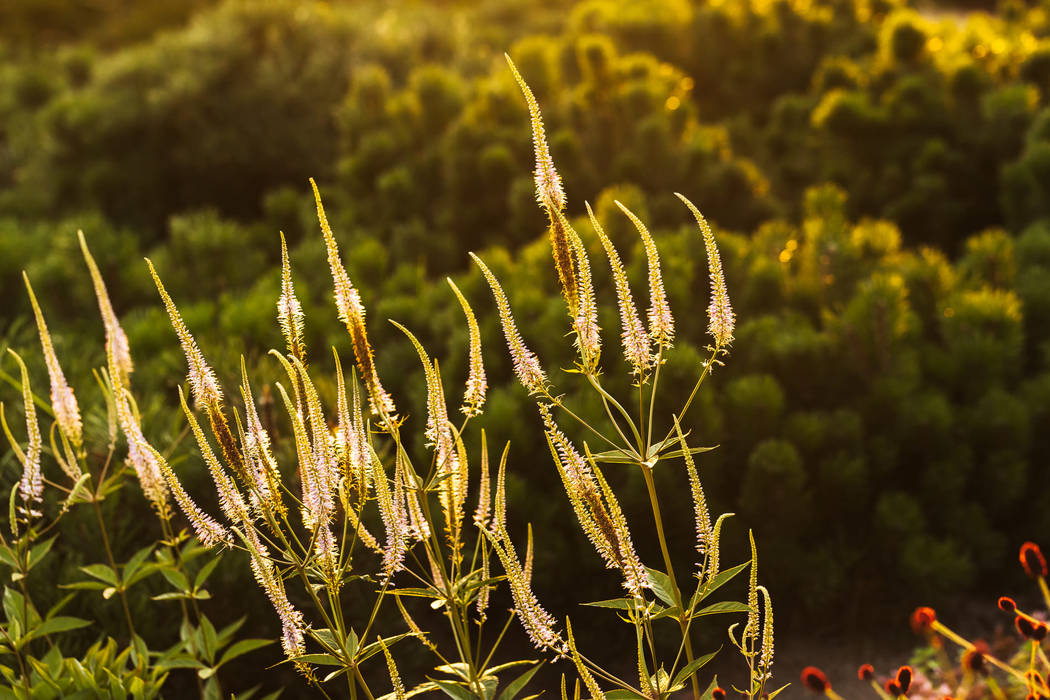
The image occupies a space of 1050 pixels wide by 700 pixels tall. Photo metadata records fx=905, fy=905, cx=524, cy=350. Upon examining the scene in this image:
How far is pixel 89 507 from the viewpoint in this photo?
3.55 metres

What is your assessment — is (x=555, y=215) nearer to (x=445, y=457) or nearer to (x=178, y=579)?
(x=445, y=457)

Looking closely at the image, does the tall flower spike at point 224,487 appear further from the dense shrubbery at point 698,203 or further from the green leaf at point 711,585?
the dense shrubbery at point 698,203

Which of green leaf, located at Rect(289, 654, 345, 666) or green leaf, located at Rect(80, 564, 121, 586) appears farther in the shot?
green leaf, located at Rect(80, 564, 121, 586)

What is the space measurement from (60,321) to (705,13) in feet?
22.1

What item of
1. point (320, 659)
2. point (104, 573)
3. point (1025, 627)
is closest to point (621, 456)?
point (320, 659)

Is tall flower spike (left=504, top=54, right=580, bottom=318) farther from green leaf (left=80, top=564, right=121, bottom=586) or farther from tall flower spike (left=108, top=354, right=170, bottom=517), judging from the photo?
green leaf (left=80, top=564, right=121, bottom=586)

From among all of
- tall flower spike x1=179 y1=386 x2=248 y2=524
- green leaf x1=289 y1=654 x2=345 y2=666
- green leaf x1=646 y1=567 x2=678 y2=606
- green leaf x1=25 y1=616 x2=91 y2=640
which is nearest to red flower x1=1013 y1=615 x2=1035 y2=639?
green leaf x1=646 y1=567 x2=678 y2=606

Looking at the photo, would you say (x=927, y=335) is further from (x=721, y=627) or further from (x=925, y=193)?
(x=925, y=193)

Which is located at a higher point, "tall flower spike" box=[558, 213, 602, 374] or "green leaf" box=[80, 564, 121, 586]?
"tall flower spike" box=[558, 213, 602, 374]

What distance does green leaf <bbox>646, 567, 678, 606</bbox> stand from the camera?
80.4 inches

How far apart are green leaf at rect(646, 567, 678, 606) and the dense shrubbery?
1.77m

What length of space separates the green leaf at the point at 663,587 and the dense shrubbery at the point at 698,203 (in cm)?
177

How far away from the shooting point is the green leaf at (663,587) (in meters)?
2.04

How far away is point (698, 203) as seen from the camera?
21.6ft
